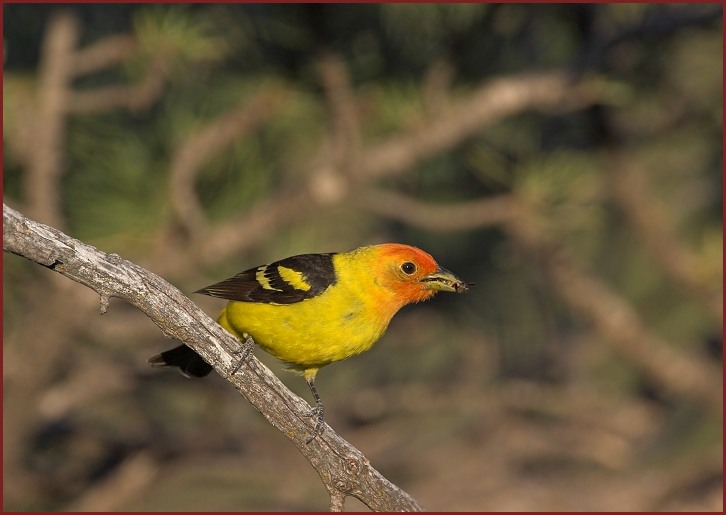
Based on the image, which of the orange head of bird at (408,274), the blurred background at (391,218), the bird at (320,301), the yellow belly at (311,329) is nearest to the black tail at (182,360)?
the bird at (320,301)

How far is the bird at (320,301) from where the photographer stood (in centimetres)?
467

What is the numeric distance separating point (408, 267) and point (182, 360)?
1.23 metres

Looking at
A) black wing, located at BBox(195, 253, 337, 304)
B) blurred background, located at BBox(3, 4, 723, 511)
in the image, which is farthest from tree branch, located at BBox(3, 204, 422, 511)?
blurred background, located at BBox(3, 4, 723, 511)

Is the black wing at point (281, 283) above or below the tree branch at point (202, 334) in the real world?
above

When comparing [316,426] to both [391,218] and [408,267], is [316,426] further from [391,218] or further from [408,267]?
[391,218]

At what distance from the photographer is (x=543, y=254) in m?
7.63

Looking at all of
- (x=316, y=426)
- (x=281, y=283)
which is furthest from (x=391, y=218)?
(x=316, y=426)

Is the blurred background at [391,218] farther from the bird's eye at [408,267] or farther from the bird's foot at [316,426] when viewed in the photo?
the bird's foot at [316,426]

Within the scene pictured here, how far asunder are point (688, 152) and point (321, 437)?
6.20m

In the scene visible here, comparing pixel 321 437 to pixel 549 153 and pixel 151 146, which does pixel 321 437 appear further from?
pixel 549 153

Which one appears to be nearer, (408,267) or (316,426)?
(316,426)

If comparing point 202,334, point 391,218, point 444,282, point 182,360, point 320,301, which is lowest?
point 202,334

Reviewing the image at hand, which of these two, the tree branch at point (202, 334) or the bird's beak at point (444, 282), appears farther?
the bird's beak at point (444, 282)

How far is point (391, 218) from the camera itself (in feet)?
25.7
